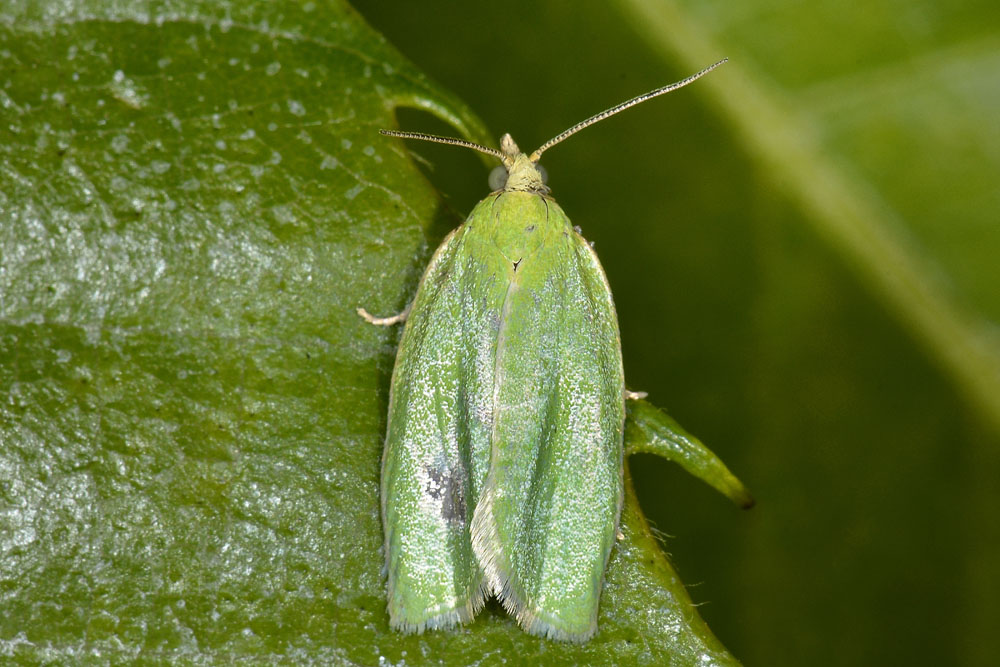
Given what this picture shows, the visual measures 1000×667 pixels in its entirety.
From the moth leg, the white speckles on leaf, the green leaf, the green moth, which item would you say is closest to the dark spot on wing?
the green moth

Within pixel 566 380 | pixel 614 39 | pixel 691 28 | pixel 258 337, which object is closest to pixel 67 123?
pixel 258 337

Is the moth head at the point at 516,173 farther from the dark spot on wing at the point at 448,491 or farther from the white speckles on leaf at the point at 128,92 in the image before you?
the white speckles on leaf at the point at 128,92

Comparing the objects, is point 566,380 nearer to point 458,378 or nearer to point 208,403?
point 458,378

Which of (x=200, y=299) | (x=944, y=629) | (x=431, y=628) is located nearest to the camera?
(x=431, y=628)

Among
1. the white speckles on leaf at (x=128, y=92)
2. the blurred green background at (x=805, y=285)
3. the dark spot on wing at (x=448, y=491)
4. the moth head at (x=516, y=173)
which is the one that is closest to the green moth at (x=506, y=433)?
the dark spot on wing at (x=448, y=491)

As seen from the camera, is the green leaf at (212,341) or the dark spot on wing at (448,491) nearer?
the green leaf at (212,341)

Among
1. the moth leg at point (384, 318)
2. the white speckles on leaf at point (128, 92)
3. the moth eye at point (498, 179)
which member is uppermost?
the moth eye at point (498, 179)

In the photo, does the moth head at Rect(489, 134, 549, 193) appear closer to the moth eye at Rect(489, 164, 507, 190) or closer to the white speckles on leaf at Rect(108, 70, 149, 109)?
the moth eye at Rect(489, 164, 507, 190)
